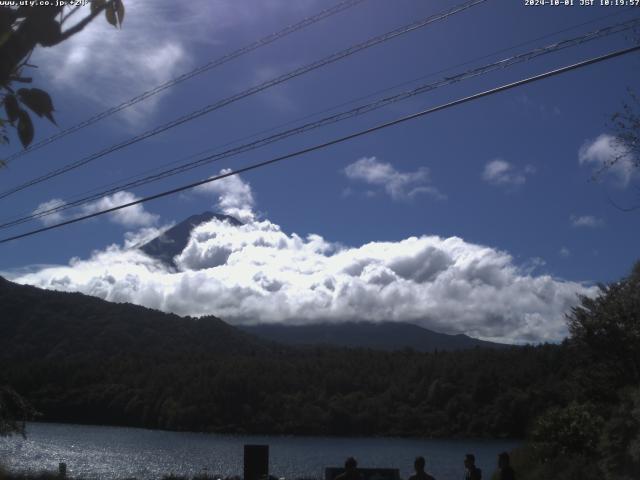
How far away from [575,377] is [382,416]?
70498 millimetres

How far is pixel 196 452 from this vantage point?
68688 millimetres

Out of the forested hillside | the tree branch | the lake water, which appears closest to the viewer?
the tree branch

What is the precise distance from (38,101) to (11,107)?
0.18 m

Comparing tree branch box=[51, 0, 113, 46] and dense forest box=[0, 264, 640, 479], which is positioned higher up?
dense forest box=[0, 264, 640, 479]

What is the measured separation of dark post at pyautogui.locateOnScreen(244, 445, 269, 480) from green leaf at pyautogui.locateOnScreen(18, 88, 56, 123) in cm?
1487

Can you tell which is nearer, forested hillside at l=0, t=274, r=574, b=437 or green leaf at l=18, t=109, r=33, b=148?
green leaf at l=18, t=109, r=33, b=148

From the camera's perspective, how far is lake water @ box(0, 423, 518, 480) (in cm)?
4719

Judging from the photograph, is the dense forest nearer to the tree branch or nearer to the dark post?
the dark post

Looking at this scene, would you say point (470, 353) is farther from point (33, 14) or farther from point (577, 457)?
point (33, 14)

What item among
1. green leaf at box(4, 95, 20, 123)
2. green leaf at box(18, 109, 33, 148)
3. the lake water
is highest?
green leaf at box(4, 95, 20, 123)

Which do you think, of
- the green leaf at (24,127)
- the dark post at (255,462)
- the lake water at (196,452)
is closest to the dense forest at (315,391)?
the lake water at (196,452)

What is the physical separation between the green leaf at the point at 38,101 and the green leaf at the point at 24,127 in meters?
0.11

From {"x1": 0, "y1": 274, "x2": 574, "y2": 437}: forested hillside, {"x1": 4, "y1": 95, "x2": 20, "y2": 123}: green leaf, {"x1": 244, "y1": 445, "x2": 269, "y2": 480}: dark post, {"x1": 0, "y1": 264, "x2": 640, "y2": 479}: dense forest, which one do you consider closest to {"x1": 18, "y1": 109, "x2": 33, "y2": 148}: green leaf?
{"x1": 4, "y1": 95, "x2": 20, "y2": 123}: green leaf

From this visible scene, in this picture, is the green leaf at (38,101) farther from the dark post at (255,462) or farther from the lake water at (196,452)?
the lake water at (196,452)
